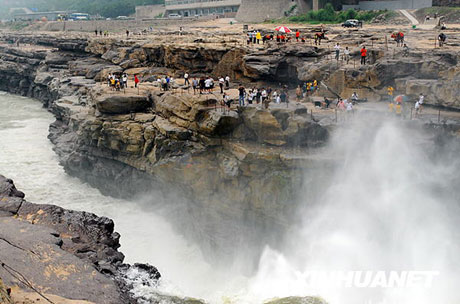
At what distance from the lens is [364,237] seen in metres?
20.0

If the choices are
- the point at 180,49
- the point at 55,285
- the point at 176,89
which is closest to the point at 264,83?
the point at 176,89

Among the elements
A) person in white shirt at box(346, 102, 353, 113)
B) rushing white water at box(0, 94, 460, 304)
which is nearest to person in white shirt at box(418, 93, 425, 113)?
rushing white water at box(0, 94, 460, 304)

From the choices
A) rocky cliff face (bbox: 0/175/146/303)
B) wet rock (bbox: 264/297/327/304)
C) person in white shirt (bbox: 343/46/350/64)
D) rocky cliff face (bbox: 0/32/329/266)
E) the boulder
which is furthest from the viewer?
person in white shirt (bbox: 343/46/350/64)

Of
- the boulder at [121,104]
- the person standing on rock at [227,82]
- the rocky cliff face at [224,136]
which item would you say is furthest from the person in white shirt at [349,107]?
the boulder at [121,104]

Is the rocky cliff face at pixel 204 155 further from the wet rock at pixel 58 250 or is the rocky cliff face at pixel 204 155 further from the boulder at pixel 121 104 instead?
the wet rock at pixel 58 250

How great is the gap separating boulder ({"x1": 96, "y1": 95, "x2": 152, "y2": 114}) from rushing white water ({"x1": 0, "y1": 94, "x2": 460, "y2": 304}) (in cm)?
705

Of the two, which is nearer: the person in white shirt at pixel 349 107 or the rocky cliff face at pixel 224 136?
the rocky cliff face at pixel 224 136

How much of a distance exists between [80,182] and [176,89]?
26.9 feet

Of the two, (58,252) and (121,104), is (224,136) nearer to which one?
(121,104)

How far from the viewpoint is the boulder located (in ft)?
83.0

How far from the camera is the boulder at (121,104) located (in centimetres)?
2530

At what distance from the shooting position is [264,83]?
27.6 m

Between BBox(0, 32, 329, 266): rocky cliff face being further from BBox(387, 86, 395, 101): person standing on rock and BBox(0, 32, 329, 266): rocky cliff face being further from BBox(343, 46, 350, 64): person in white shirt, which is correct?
BBox(343, 46, 350, 64): person in white shirt

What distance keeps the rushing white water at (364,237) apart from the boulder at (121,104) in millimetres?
7046
